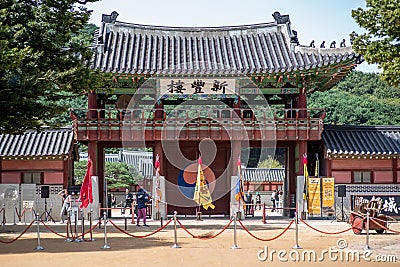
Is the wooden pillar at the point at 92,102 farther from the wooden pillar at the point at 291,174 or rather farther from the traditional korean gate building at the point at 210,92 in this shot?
the wooden pillar at the point at 291,174

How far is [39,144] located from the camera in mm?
30797

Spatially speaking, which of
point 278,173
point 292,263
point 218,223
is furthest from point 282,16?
point 278,173

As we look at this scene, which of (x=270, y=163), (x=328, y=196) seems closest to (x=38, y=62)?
(x=328, y=196)

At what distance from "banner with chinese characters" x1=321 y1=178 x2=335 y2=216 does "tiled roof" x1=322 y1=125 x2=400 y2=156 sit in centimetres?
153

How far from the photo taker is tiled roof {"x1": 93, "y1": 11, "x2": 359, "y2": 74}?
96.3 feet

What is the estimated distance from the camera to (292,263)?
14055 millimetres

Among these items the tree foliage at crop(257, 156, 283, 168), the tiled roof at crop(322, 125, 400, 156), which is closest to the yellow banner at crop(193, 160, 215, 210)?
the tiled roof at crop(322, 125, 400, 156)

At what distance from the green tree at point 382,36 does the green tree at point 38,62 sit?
9.37m

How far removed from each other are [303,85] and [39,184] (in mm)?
14013

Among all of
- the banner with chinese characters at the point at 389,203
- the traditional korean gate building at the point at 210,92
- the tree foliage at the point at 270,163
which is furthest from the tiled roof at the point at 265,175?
the banner with chinese characters at the point at 389,203

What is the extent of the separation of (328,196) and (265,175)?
28.7 meters

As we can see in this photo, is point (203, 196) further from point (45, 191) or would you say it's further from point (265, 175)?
point (265, 175)

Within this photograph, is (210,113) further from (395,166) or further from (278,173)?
(278,173)

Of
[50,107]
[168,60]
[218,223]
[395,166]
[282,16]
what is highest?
[282,16]
